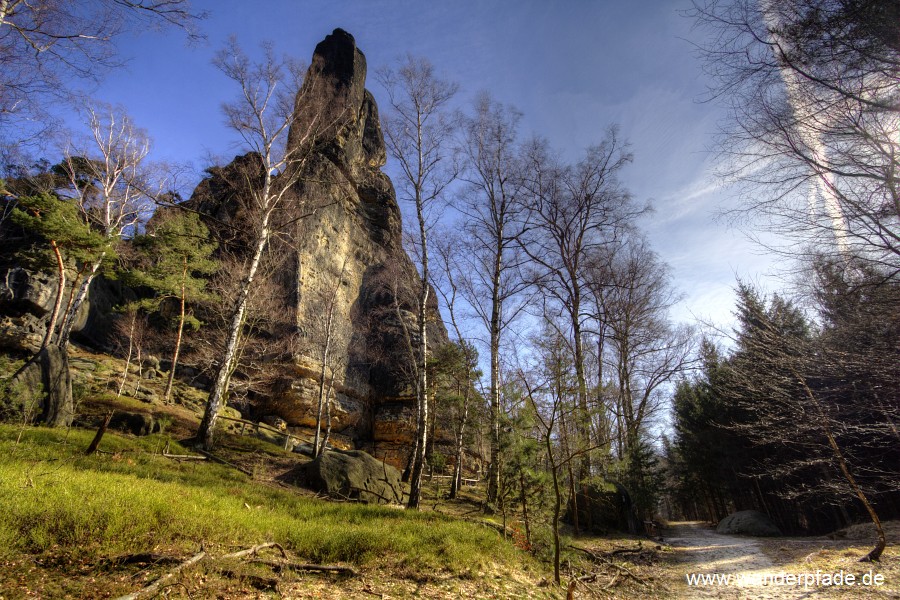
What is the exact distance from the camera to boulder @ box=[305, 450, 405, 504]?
941 cm

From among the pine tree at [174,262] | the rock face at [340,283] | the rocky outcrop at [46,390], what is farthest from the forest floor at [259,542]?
the rock face at [340,283]

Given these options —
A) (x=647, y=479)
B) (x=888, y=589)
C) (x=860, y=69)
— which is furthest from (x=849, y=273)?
(x=647, y=479)

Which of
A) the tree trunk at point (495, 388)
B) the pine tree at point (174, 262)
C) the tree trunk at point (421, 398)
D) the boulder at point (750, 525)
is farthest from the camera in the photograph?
the pine tree at point (174, 262)

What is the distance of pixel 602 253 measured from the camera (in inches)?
611

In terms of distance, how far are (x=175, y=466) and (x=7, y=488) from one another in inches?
196

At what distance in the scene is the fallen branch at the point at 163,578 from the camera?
2.77 m

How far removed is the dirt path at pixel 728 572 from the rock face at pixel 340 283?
12096 mm

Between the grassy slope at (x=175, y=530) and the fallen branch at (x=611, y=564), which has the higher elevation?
the grassy slope at (x=175, y=530)

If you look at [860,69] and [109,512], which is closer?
[109,512]

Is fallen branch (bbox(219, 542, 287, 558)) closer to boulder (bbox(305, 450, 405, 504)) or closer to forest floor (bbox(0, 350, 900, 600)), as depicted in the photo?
forest floor (bbox(0, 350, 900, 600))

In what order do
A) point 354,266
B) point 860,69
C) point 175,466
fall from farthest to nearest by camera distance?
1. point 354,266
2. point 175,466
3. point 860,69

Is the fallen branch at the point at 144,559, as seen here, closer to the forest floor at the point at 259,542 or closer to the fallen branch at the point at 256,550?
the forest floor at the point at 259,542

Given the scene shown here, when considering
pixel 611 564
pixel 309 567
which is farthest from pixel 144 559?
pixel 611 564

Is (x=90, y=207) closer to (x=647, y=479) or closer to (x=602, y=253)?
(x=602, y=253)
